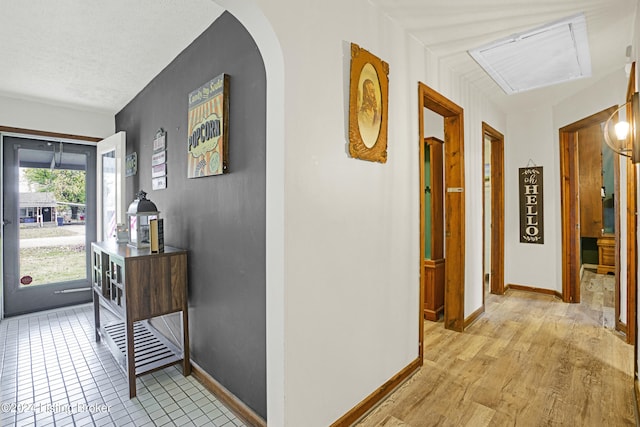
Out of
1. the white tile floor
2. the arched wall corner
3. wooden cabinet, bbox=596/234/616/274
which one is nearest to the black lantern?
the white tile floor

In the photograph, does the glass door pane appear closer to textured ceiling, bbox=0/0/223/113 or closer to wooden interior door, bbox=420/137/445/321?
textured ceiling, bbox=0/0/223/113

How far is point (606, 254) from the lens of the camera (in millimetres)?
5469

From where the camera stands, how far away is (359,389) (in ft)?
6.13

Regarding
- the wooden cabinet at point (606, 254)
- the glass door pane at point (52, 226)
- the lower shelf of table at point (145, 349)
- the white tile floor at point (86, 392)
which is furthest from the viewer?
the wooden cabinet at point (606, 254)

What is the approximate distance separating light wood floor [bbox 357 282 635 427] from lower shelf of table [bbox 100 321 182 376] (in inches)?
57.7

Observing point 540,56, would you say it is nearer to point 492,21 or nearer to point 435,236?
point 492,21

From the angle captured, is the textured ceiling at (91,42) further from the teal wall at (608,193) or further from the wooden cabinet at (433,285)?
the teal wall at (608,193)

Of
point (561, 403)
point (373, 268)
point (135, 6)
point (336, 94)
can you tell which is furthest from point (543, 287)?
point (135, 6)

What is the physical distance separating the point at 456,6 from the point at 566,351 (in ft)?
9.01

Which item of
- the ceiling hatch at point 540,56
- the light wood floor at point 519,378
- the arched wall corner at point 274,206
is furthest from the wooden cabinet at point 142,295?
the ceiling hatch at point 540,56

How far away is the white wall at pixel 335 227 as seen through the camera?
1.49 meters

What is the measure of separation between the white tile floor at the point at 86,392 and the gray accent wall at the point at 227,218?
0.21m

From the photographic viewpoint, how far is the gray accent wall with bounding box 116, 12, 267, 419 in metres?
1.76

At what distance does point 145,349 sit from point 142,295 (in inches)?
28.9
